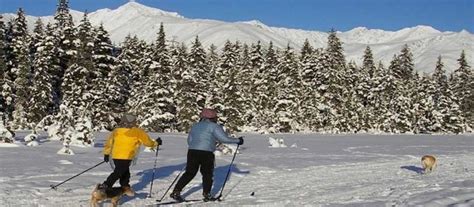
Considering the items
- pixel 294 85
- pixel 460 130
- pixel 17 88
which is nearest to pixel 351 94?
pixel 294 85

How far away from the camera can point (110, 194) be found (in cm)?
991

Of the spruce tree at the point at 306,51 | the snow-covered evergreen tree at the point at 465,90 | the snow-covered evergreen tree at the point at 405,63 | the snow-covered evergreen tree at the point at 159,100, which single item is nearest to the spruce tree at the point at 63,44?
the snow-covered evergreen tree at the point at 159,100

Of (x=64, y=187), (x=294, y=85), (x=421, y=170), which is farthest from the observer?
(x=294, y=85)

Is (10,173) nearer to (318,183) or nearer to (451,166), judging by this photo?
(318,183)

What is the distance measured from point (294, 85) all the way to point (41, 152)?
45188mm

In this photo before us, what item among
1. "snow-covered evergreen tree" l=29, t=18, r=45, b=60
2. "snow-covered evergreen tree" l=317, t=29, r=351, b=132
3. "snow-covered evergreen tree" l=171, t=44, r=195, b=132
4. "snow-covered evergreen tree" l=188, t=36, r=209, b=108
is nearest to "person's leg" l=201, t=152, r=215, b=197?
"snow-covered evergreen tree" l=171, t=44, r=195, b=132

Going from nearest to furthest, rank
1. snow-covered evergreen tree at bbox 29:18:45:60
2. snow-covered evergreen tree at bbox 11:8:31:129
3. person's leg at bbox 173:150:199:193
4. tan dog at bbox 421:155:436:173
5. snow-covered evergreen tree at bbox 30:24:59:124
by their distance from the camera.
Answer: person's leg at bbox 173:150:199:193
tan dog at bbox 421:155:436:173
snow-covered evergreen tree at bbox 30:24:59:124
snow-covered evergreen tree at bbox 11:8:31:129
snow-covered evergreen tree at bbox 29:18:45:60

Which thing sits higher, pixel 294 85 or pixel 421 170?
pixel 294 85

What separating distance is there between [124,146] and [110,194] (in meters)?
1.00

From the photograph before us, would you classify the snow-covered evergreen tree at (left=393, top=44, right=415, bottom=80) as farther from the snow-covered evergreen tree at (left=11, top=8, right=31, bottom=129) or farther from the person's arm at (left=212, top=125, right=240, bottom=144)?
the person's arm at (left=212, top=125, right=240, bottom=144)

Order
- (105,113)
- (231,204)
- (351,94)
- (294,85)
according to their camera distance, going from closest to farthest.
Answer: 1. (231,204)
2. (105,113)
3. (294,85)
4. (351,94)

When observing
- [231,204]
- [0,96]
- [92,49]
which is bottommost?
[231,204]

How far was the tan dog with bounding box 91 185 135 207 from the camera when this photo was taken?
31.6 feet

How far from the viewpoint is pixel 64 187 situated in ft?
39.2
